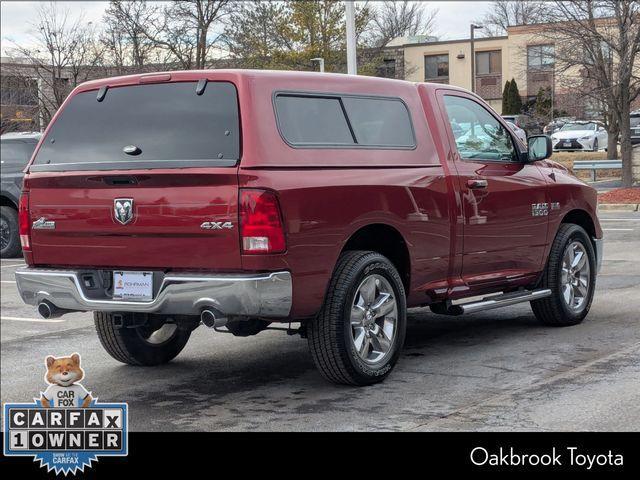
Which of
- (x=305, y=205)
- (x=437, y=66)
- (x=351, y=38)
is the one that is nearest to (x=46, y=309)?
(x=305, y=205)

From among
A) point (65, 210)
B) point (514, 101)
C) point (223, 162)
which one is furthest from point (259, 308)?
point (514, 101)

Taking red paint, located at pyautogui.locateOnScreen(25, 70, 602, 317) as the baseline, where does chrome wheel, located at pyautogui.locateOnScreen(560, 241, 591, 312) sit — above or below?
below

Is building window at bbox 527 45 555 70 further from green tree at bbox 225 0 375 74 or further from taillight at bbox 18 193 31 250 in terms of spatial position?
taillight at bbox 18 193 31 250

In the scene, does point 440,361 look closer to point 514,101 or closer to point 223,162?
point 223,162

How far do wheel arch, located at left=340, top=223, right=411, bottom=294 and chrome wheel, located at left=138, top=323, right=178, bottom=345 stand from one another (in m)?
1.68

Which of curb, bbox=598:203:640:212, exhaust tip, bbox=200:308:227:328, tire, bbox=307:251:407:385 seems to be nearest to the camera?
exhaust tip, bbox=200:308:227:328

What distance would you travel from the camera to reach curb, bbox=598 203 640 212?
22.7 m

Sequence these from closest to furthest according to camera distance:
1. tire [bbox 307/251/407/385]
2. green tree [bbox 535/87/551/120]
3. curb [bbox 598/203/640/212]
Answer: tire [bbox 307/251/407/385], curb [bbox 598/203/640/212], green tree [bbox 535/87/551/120]

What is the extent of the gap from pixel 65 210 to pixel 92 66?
2499 centimetres

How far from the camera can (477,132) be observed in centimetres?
821

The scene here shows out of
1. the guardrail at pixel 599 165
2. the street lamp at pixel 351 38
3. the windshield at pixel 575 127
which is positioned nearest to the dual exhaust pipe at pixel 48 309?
the street lamp at pixel 351 38

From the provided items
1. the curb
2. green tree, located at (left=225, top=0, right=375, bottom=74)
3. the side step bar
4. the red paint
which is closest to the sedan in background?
green tree, located at (left=225, top=0, right=375, bottom=74)

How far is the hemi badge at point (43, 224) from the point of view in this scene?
6.81 meters

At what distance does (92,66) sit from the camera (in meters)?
30.8
